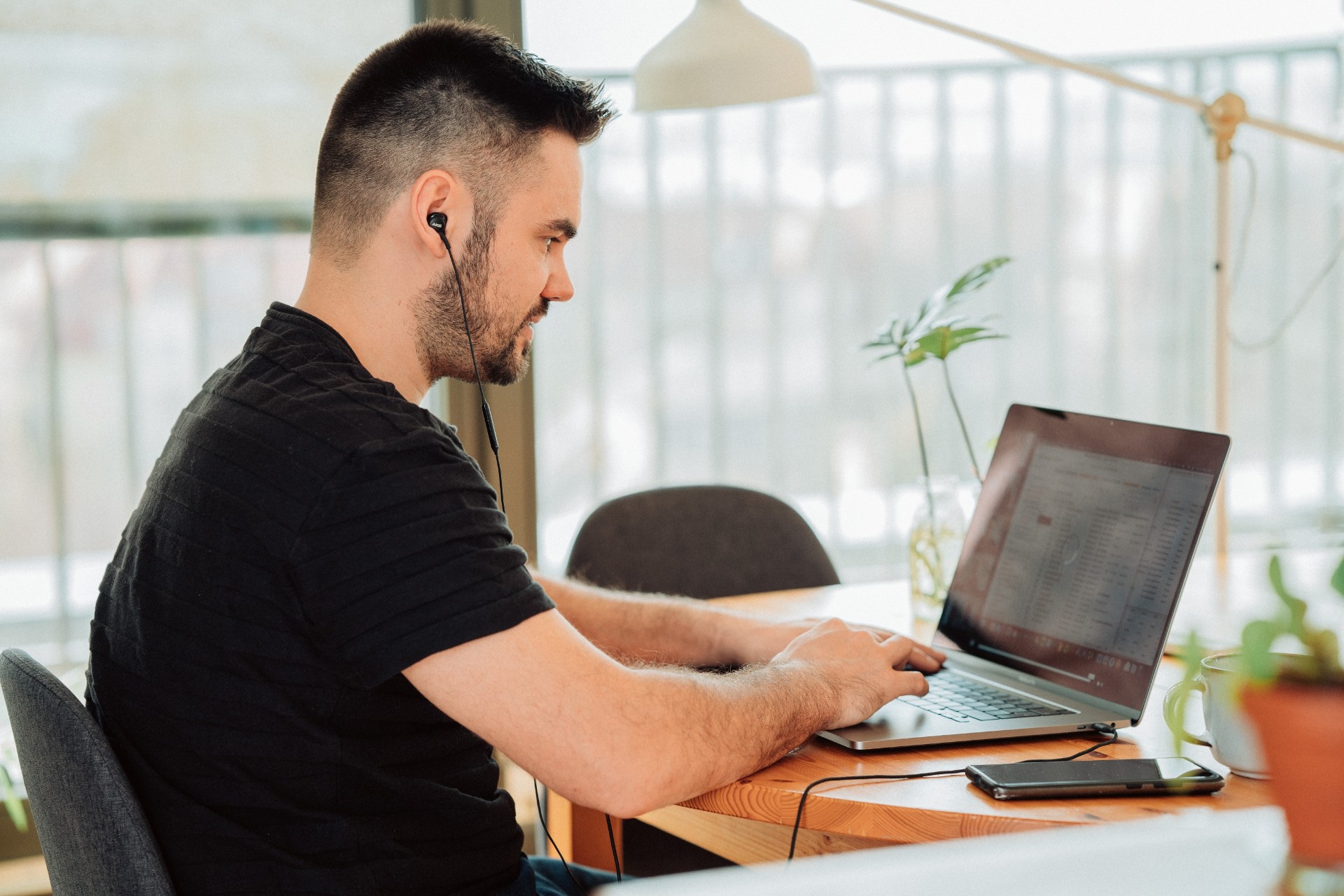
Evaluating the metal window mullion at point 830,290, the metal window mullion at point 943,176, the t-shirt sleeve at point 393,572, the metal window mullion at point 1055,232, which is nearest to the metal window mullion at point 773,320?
the metal window mullion at point 830,290

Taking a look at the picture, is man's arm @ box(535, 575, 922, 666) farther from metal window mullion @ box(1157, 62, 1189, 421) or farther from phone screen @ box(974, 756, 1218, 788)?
metal window mullion @ box(1157, 62, 1189, 421)

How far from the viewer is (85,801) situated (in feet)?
2.91

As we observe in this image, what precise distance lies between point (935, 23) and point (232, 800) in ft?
4.52

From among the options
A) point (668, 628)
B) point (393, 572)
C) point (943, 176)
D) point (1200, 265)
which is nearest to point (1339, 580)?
point (393, 572)

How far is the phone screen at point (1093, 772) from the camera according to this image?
0.95m

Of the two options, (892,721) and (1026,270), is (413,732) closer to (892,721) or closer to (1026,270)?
(892,721)

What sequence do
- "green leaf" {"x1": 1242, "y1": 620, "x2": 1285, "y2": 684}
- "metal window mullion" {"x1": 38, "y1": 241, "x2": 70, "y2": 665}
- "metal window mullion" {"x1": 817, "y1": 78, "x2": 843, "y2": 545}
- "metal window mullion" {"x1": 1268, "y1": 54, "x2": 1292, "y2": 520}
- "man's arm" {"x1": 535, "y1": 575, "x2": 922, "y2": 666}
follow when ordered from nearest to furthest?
"green leaf" {"x1": 1242, "y1": 620, "x2": 1285, "y2": 684} < "man's arm" {"x1": 535, "y1": 575, "x2": 922, "y2": 666} < "metal window mullion" {"x1": 38, "y1": 241, "x2": 70, "y2": 665} < "metal window mullion" {"x1": 817, "y1": 78, "x2": 843, "y2": 545} < "metal window mullion" {"x1": 1268, "y1": 54, "x2": 1292, "y2": 520}

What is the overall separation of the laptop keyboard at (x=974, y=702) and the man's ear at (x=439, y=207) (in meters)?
0.62

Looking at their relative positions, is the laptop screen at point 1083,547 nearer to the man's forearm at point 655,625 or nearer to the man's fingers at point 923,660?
the man's fingers at point 923,660

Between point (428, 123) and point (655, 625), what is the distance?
63cm

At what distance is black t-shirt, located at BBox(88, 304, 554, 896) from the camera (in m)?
0.93

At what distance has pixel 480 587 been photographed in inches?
36.8

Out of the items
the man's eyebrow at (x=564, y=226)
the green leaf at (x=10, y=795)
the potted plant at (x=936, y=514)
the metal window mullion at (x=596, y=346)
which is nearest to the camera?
the man's eyebrow at (x=564, y=226)

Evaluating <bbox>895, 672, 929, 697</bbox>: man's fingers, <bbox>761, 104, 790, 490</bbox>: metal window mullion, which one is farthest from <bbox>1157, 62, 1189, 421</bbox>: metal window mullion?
<bbox>895, 672, 929, 697</bbox>: man's fingers
